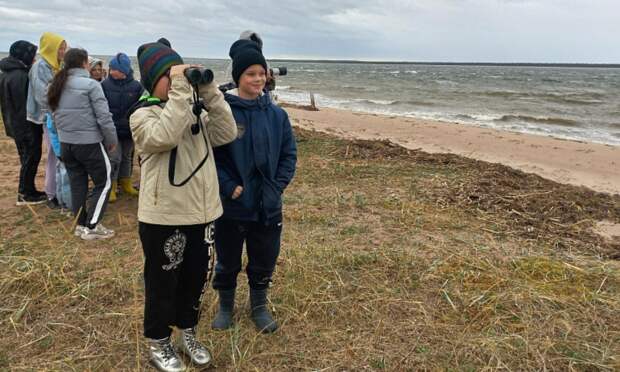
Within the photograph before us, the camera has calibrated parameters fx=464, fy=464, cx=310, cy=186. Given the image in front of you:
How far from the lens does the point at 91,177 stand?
401 cm

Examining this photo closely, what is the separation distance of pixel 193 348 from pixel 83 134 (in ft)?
7.53

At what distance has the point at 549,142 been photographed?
11258 millimetres

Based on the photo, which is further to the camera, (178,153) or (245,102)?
(245,102)

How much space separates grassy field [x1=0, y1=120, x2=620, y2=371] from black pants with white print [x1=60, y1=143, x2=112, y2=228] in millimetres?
269

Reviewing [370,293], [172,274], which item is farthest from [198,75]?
[370,293]

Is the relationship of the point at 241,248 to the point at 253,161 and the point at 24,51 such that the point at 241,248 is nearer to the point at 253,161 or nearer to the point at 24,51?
the point at 253,161

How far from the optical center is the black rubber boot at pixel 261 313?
270 centimetres

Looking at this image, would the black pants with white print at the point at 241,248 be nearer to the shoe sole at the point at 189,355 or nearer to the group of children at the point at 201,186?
the group of children at the point at 201,186

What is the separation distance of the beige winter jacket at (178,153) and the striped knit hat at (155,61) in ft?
A: 0.39

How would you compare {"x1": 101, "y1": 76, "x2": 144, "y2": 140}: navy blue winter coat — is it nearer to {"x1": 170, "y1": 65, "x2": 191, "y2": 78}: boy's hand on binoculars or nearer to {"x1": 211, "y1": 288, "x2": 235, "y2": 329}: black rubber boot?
{"x1": 211, "y1": 288, "x2": 235, "y2": 329}: black rubber boot

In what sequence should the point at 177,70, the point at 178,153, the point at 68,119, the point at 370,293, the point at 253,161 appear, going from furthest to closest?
the point at 68,119, the point at 370,293, the point at 253,161, the point at 178,153, the point at 177,70

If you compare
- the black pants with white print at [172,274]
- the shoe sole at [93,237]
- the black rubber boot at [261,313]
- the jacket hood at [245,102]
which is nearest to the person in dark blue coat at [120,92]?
the shoe sole at [93,237]

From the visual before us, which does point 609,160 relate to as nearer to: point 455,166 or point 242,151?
point 455,166

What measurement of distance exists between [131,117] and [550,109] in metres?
21.7
